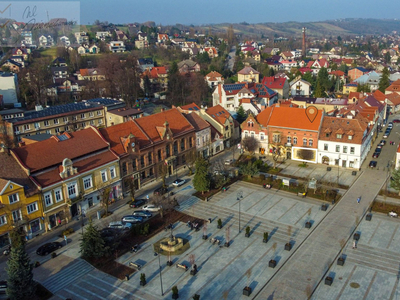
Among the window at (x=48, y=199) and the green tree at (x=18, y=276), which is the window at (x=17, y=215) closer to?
the window at (x=48, y=199)

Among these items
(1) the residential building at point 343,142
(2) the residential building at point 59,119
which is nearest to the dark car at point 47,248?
(2) the residential building at point 59,119

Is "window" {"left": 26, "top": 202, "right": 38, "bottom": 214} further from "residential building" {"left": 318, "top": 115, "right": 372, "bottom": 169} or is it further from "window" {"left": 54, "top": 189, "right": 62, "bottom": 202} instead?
"residential building" {"left": 318, "top": 115, "right": 372, "bottom": 169}

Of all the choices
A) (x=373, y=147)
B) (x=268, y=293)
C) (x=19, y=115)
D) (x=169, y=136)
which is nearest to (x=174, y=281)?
(x=268, y=293)

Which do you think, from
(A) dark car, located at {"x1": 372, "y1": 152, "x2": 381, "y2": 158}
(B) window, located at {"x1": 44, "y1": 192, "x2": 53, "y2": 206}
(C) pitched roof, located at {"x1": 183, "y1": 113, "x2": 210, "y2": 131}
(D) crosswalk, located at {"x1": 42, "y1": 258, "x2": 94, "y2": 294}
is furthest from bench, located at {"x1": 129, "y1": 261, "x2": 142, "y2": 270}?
(A) dark car, located at {"x1": 372, "y1": 152, "x2": 381, "y2": 158}

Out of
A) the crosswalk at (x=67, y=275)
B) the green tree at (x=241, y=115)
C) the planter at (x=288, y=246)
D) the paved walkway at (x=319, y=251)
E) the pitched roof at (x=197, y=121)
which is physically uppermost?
the pitched roof at (x=197, y=121)

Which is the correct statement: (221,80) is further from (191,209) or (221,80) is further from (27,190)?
(27,190)

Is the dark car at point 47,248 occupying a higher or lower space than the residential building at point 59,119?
lower

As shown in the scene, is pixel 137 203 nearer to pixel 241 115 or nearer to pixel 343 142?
pixel 343 142
